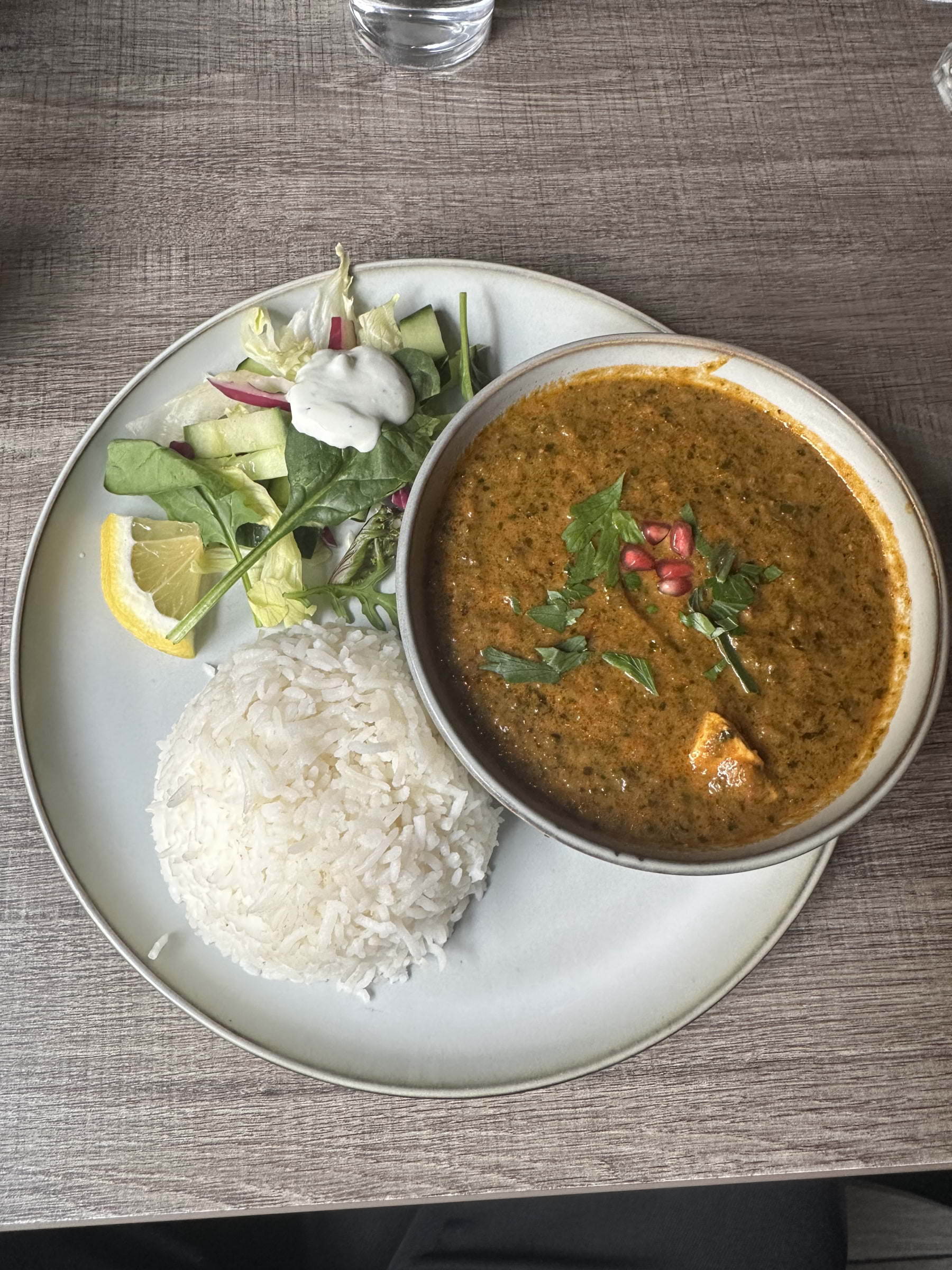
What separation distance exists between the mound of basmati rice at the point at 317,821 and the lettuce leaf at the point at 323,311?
61 cm

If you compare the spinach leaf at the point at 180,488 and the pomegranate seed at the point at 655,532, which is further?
the spinach leaf at the point at 180,488

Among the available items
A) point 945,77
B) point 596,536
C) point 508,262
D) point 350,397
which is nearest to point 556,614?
point 596,536

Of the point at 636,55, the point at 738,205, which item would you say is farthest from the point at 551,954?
the point at 636,55

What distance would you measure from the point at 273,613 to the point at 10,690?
519mm

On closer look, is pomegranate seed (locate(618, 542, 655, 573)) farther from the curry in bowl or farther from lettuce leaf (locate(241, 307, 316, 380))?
lettuce leaf (locate(241, 307, 316, 380))

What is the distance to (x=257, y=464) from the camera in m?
1.91

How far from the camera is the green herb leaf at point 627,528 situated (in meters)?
1.65

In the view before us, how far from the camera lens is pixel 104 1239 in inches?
89.7

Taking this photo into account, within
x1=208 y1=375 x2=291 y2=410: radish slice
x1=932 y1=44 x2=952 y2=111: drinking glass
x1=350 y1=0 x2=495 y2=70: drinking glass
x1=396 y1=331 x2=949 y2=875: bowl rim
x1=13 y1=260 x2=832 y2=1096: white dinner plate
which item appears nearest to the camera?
x1=396 y1=331 x2=949 y2=875: bowl rim

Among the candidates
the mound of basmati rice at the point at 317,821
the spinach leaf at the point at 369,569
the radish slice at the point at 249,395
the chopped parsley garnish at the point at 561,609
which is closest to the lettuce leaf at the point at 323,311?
the radish slice at the point at 249,395

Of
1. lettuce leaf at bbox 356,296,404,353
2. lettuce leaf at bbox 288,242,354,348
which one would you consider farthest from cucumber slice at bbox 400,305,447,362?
lettuce leaf at bbox 288,242,354,348

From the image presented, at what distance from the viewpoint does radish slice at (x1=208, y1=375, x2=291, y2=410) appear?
1.87 metres

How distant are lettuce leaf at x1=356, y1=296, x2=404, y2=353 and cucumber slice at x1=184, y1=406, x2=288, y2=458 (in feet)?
0.74

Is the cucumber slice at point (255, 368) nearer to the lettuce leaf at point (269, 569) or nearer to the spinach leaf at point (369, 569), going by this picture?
the lettuce leaf at point (269, 569)
